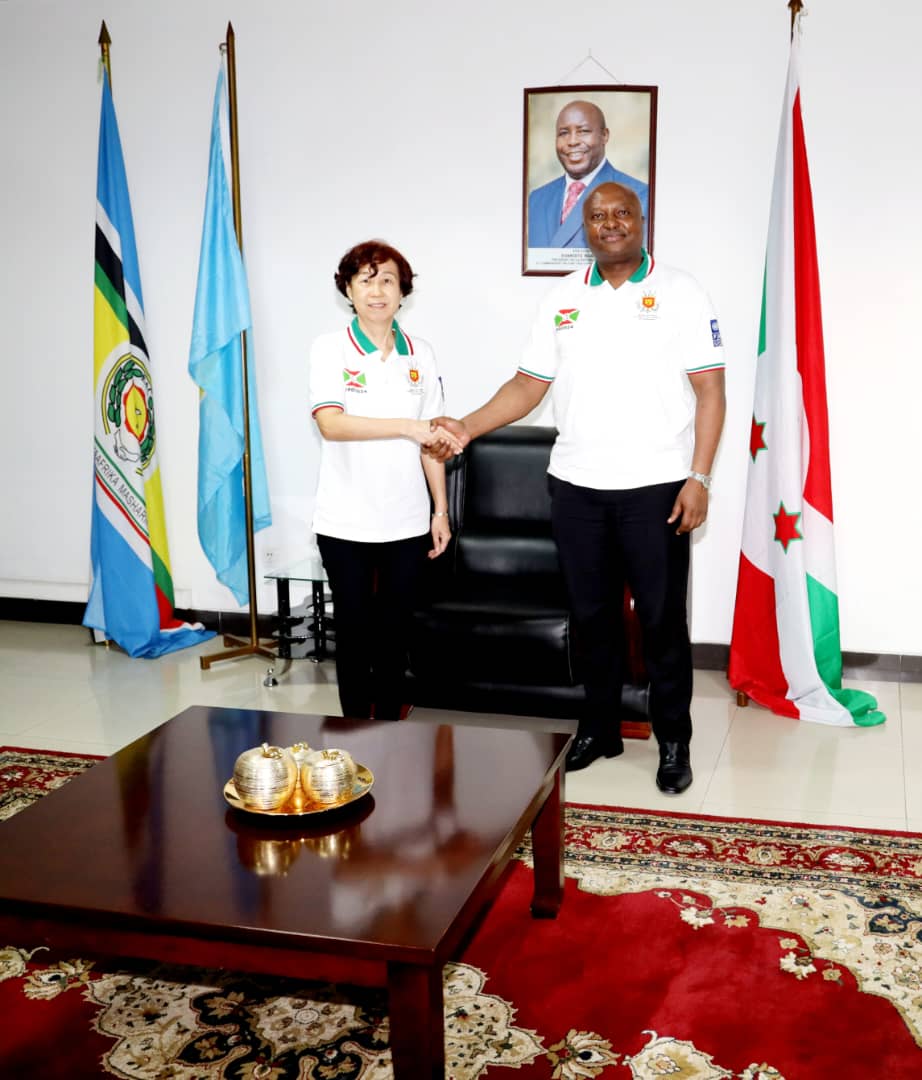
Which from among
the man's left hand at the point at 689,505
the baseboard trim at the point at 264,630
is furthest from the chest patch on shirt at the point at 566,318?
the baseboard trim at the point at 264,630

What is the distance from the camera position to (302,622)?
439cm

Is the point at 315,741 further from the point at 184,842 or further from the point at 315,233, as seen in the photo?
the point at 315,233

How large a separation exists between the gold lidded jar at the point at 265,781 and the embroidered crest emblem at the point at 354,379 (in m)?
1.28

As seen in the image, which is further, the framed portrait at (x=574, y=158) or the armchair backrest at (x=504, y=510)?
the framed portrait at (x=574, y=158)

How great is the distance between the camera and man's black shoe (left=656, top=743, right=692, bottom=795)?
9.95ft

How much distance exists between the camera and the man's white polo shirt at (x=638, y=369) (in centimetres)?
288

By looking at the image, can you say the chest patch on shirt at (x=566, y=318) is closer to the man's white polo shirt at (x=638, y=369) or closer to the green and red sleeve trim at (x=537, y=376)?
the man's white polo shirt at (x=638, y=369)

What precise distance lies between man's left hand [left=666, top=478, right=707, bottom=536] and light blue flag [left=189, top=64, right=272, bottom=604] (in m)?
1.96

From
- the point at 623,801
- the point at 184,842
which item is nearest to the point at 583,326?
the point at 623,801

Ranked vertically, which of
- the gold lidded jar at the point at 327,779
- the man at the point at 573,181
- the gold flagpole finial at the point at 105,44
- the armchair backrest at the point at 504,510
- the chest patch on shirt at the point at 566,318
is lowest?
the gold lidded jar at the point at 327,779

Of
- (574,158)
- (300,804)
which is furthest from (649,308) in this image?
(300,804)

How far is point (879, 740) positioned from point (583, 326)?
1576 millimetres

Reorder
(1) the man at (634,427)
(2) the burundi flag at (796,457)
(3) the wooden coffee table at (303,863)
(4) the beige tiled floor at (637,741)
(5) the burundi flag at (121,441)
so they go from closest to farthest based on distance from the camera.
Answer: (3) the wooden coffee table at (303,863) < (1) the man at (634,427) < (4) the beige tiled floor at (637,741) < (2) the burundi flag at (796,457) < (5) the burundi flag at (121,441)

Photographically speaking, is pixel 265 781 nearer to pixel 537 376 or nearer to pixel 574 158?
pixel 537 376
